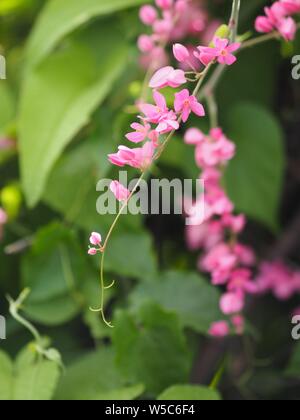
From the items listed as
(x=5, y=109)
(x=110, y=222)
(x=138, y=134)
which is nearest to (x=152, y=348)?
(x=110, y=222)

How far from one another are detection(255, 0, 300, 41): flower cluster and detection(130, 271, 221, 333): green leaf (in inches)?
12.3

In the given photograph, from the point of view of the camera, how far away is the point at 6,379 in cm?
68

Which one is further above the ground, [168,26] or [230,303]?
[168,26]

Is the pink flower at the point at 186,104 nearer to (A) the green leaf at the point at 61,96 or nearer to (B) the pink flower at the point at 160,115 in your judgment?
(B) the pink flower at the point at 160,115

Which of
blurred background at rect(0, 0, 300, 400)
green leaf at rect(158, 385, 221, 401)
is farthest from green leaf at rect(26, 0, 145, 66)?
green leaf at rect(158, 385, 221, 401)

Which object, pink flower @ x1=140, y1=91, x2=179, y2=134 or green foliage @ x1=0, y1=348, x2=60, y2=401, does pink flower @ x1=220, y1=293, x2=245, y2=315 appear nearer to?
green foliage @ x1=0, y1=348, x2=60, y2=401

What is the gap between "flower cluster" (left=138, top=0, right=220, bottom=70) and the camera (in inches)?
29.4

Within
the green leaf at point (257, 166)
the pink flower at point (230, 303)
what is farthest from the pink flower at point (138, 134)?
the green leaf at point (257, 166)

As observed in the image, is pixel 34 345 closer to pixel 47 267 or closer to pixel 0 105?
pixel 47 267

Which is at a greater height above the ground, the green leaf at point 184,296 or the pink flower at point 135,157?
the pink flower at point 135,157

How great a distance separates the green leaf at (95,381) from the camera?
0.68 metres

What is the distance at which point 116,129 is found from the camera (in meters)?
0.77

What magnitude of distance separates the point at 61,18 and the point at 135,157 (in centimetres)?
41

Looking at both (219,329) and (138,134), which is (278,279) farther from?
(138,134)
